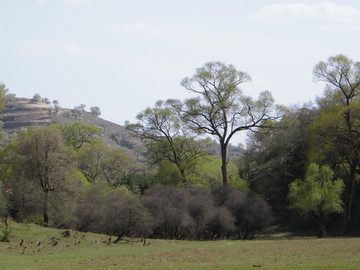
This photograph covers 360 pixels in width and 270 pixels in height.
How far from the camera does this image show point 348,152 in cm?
5203

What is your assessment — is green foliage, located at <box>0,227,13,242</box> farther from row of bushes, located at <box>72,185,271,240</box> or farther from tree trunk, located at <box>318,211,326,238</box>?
tree trunk, located at <box>318,211,326,238</box>

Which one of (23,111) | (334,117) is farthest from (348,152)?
(23,111)

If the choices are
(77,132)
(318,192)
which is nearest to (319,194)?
(318,192)

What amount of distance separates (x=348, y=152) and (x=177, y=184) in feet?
71.2

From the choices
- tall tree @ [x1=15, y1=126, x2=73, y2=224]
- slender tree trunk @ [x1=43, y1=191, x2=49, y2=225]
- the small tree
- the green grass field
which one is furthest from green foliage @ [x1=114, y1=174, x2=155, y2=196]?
the green grass field

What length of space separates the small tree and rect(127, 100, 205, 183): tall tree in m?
17.3

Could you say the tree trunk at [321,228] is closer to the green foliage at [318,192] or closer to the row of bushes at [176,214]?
the green foliage at [318,192]

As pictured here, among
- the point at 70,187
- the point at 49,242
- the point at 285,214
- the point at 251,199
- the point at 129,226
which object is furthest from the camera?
the point at 285,214

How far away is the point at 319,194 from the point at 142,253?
81.6 feet

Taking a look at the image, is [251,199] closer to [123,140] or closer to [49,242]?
[49,242]

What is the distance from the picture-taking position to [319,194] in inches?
1948

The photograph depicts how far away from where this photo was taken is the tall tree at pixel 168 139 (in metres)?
65.1

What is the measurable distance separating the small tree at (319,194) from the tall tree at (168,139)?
1734 cm

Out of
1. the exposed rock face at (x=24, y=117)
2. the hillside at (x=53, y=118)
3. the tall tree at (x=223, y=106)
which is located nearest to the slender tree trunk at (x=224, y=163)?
the tall tree at (x=223, y=106)
